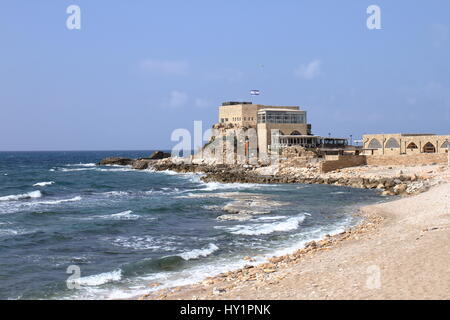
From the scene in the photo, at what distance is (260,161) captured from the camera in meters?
64.7

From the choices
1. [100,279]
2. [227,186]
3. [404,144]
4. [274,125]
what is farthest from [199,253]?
[274,125]

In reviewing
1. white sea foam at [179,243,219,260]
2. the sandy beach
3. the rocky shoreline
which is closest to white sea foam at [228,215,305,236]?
white sea foam at [179,243,219,260]

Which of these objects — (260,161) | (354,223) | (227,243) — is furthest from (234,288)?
(260,161)

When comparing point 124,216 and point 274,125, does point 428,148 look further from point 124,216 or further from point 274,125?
point 124,216

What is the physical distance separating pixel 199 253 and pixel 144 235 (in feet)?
16.3

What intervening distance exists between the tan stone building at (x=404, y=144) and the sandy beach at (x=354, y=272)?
1606 inches

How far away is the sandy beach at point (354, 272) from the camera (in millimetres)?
10859

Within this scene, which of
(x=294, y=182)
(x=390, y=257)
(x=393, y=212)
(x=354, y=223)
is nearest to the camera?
(x=390, y=257)

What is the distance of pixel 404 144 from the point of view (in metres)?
59.9

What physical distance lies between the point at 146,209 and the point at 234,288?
62.5ft

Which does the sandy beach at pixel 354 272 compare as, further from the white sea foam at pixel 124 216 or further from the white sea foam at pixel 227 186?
the white sea foam at pixel 227 186

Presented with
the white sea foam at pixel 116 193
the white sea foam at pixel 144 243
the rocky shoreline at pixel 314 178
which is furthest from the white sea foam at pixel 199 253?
the white sea foam at pixel 116 193
